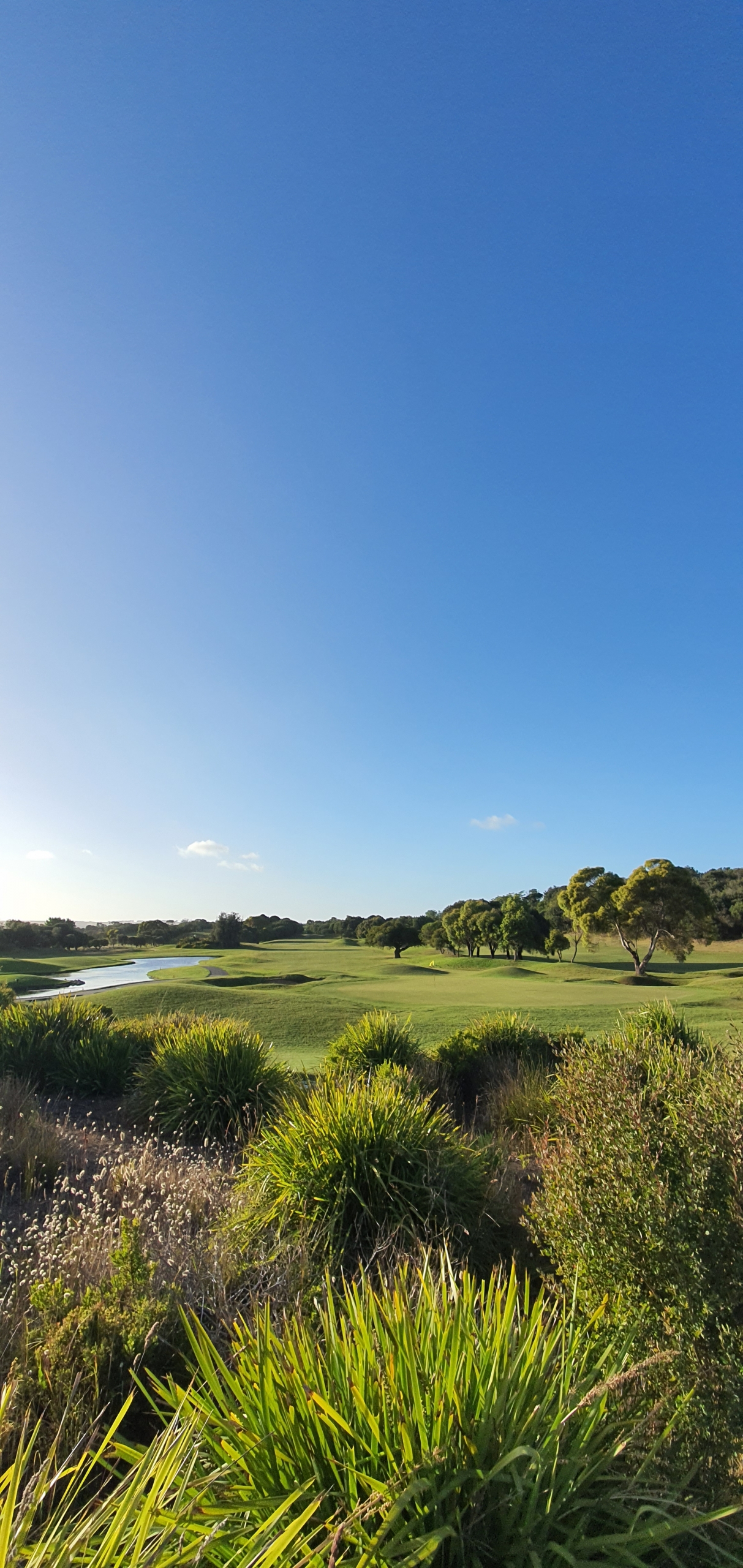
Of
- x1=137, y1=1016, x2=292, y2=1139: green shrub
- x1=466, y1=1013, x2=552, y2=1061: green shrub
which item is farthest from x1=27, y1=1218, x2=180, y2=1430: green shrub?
x1=466, y1=1013, x2=552, y2=1061: green shrub

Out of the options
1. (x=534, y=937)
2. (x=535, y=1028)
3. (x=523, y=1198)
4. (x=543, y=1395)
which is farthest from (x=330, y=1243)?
(x=534, y=937)

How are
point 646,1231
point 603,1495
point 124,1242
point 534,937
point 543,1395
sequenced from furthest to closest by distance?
point 534,937, point 124,1242, point 646,1231, point 543,1395, point 603,1495

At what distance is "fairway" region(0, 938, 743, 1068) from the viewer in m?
18.0

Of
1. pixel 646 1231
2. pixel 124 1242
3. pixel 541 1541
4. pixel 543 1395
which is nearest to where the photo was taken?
pixel 541 1541

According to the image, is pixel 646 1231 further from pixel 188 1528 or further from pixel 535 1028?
pixel 535 1028

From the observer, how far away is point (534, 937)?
54.9 m

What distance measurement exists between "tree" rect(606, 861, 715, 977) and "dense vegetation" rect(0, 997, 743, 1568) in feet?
116

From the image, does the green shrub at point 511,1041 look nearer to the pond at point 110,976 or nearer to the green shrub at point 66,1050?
the green shrub at point 66,1050

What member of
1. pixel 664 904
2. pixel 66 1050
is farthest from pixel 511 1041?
pixel 664 904

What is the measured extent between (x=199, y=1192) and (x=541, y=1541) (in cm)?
468

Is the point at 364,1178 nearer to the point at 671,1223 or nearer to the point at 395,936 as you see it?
the point at 671,1223

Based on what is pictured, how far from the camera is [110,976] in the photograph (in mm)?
39281

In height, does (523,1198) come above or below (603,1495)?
below

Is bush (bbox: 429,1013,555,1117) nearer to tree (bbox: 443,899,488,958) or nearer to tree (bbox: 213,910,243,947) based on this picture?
tree (bbox: 443,899,488,958)
